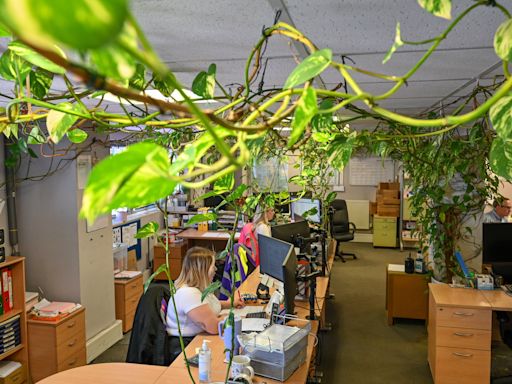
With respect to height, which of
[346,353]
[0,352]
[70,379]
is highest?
[70,379]

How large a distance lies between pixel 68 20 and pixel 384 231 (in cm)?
988

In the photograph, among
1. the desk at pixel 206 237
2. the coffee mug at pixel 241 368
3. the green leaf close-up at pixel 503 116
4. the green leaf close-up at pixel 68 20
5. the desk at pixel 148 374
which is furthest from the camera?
the desk at pixel 206 237

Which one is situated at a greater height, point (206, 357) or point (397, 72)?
point (397, 72)

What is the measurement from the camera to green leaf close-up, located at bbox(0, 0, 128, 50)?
8.5 inches

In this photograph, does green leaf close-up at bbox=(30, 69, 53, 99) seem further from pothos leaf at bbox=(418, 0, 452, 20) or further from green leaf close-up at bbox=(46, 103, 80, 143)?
pothos leaf at bbox=(418, 0, 452, 20)

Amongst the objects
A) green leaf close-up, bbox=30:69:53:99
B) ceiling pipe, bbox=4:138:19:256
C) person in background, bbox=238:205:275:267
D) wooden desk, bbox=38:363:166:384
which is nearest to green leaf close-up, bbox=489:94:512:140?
green leaf close-up, bbox=30:69:53:99

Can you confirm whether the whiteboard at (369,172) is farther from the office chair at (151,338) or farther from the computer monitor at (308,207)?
the office chair at (151,338)

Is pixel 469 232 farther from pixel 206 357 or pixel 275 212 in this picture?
pixel 206 357

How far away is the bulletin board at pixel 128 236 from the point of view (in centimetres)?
615

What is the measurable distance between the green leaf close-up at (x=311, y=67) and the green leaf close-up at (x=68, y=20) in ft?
1.18

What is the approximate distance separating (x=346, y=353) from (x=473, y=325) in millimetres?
1477

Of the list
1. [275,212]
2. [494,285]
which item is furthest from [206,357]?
[275,212]

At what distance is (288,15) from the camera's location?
1404 mm

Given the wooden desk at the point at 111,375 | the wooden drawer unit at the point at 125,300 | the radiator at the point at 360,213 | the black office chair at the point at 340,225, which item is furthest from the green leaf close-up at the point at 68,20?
the radiator at the point at 360,213
